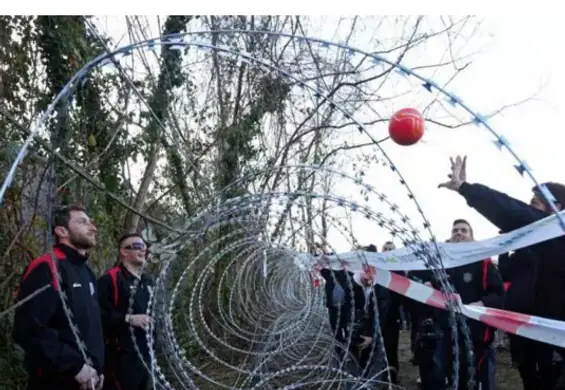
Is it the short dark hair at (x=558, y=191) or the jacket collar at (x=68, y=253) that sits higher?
the short dark hair at (x=558, y=191)

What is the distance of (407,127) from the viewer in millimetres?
3420

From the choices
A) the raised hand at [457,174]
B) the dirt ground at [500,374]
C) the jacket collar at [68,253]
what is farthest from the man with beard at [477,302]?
the jacket collar at [68,253]

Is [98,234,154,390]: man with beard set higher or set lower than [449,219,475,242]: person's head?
lower

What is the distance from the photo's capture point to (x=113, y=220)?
8.23m

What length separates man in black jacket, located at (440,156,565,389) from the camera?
3957 mm

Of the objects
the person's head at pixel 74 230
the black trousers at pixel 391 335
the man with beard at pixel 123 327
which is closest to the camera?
the person's head at pixel 74 230

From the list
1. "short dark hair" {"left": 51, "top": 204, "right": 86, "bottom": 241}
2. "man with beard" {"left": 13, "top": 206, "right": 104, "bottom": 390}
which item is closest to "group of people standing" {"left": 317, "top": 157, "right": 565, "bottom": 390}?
"man with beard" {"left": 13, "top": 206, "right": 104, "bottom": 390}

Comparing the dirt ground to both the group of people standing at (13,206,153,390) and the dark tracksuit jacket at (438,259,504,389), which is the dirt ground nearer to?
the dark tracksuit jacket at (438,259,504,389)

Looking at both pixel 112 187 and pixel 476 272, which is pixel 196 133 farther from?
pixel 476 272

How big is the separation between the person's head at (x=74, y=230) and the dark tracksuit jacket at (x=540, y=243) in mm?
2444

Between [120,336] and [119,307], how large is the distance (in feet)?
0.72

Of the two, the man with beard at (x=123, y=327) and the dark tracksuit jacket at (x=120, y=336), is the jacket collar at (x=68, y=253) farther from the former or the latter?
the dark tracksuit jacket at (x=120, y=336)

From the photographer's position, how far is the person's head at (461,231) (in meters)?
5.98

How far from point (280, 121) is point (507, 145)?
1111cm
